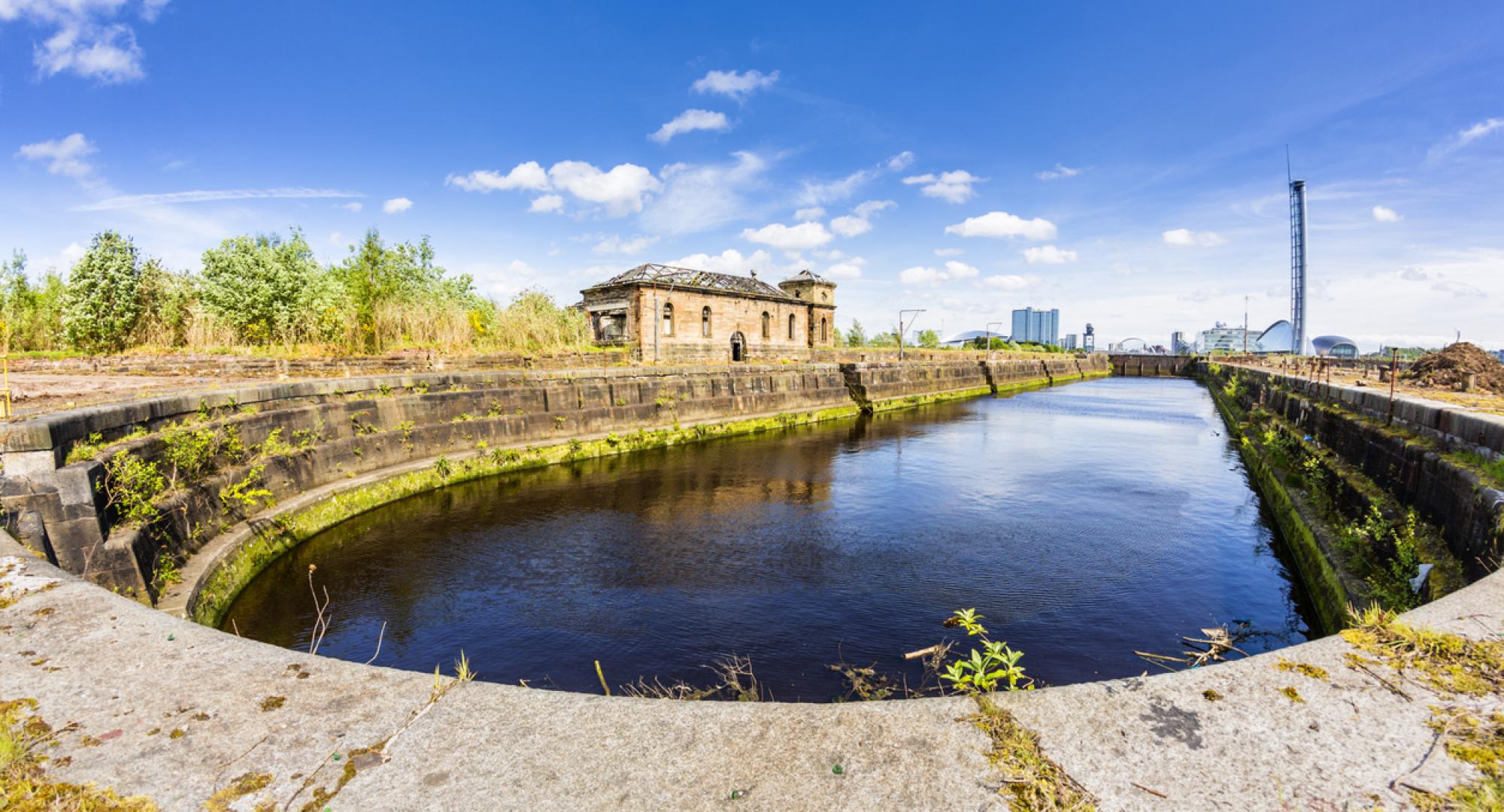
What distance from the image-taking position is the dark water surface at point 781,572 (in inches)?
255

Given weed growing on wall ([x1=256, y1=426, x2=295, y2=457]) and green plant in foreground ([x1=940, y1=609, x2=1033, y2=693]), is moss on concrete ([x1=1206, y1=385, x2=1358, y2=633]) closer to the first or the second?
green plant in foreground ([x1=940, y1=609, x2=1033, y2=693])

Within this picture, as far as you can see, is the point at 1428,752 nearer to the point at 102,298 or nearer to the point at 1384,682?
the point at 1384,682

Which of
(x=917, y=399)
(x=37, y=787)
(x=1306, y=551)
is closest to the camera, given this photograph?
(x=37, y=787)

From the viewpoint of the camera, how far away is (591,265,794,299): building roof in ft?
111

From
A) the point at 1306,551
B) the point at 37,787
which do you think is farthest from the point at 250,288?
the point at 1306,551

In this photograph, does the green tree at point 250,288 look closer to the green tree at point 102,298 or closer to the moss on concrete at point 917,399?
the green tree at point 102,298

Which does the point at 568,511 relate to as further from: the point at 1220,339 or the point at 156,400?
the point at 1220,339

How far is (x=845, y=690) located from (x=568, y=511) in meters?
7.47

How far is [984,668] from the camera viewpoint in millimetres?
3758

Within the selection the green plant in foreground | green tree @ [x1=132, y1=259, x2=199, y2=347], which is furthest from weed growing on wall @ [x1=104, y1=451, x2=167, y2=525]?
green tree @ [x1=132, y1=259, x2=199, y2=347]

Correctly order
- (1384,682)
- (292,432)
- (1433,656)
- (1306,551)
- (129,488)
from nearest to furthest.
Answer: (1384,682)
(1433,656)
(129,488)
(1306,551)
(292,432)

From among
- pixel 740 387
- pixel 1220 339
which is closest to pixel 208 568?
pixel 740 387

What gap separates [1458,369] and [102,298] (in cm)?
3840

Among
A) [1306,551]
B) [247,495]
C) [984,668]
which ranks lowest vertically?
[1306,551]
